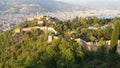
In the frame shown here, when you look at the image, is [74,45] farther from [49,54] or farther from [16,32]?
[16,32]

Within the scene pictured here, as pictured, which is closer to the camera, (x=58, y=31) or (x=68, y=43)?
(x=68, y=43)

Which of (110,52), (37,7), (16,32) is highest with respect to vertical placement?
(110,52)

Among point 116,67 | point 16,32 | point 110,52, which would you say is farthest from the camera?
point 16,32

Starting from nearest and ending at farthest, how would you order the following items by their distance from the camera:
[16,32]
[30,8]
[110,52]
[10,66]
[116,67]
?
1. [10,66]
2. [116,67]
3. [110,52]
4. [16,32]
5. [30,8]

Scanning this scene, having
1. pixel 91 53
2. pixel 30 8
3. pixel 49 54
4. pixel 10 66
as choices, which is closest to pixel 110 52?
pixel 91 53

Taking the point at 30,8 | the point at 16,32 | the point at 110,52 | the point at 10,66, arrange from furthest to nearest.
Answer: the point at 30,8
the point at 16,32
the point at 110,52
the point at 10,66

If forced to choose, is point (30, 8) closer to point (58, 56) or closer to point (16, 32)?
point (16, 32)

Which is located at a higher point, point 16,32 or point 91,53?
point 91,53

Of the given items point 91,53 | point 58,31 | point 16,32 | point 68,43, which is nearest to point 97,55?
point 91,53

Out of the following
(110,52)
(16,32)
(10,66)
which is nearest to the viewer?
(10,66)
